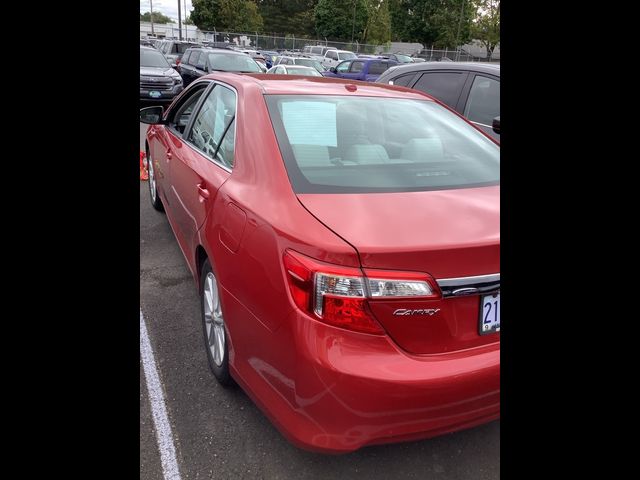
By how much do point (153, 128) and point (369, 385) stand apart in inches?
157

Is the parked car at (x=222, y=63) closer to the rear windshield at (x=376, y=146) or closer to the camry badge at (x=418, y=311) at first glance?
the rear windshield at (x=376, y=146)

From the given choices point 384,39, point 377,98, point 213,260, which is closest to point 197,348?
point 213,260

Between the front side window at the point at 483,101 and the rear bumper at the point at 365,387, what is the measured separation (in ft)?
13.7

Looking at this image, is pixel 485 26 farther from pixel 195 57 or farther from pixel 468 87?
pixel 468 87

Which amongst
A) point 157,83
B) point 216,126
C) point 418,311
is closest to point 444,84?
point 216,126

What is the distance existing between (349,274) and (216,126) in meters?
1.79

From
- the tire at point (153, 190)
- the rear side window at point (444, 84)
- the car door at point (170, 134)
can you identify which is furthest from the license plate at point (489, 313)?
the rear side window at point (444, 84)

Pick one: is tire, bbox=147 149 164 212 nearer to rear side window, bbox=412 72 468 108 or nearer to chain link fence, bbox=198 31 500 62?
rear side window, bbox=412 72 468 108

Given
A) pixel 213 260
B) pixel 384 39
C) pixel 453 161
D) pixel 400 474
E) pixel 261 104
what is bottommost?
pixel 400 474

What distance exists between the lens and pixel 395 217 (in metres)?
1.93

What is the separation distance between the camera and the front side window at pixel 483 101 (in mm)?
5461

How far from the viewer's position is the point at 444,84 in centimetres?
598

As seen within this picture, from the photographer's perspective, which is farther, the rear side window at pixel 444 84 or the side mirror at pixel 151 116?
the rear side window at pixel 444 84
